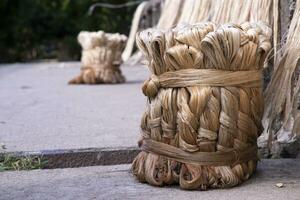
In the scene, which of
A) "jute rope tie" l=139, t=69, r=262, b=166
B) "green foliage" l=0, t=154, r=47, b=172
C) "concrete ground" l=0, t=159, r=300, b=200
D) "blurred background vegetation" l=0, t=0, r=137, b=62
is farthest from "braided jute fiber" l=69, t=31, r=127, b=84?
"blurred background vegetation" l=0, t=0, r=137, b=62

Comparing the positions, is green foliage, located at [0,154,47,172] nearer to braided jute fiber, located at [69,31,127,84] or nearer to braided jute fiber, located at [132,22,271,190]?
braided jute fiber, located at [132,22,271,190]

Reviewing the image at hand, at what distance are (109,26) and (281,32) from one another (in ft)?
35.5

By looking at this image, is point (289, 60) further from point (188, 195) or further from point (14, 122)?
point (14, 122)

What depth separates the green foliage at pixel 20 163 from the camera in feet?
6.11

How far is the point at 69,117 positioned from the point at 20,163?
928 mm

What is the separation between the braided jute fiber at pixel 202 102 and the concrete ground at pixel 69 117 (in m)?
0.54

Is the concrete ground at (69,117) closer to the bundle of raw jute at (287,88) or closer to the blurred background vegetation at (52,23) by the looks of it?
the bundle of raw jute at (287,88)

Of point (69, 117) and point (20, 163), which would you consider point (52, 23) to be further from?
point (20, 163)

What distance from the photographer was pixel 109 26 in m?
12.7

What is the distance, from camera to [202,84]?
60.0 inches

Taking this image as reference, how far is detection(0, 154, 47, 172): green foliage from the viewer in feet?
6.11

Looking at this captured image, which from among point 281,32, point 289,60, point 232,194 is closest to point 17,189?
point 232,194

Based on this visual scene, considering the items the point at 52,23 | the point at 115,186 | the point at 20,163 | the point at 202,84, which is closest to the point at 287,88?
the point at 202,84

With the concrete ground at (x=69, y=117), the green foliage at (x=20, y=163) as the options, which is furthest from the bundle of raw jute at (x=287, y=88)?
the green foliage at (x=20, y=163)
